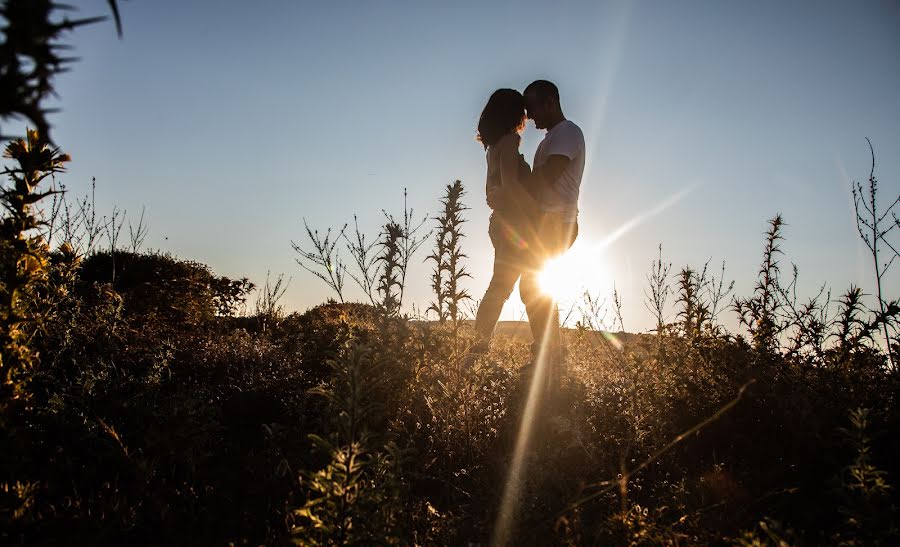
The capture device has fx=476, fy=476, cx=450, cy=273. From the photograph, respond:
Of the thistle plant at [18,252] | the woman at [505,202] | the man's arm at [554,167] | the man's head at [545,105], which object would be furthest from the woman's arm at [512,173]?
the thistle plant at [18,252]

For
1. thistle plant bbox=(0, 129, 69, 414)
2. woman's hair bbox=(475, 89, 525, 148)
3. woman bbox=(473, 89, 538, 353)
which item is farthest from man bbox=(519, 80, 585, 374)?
thistle plant bbox=(0, 129, 69, 414)

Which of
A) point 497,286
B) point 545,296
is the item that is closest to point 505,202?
point 497,286

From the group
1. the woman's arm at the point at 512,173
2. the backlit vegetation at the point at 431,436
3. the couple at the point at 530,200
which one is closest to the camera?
the backlit vegetation at the point at 431,436

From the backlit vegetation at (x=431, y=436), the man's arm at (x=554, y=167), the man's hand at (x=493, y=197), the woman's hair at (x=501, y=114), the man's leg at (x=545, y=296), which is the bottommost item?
the backlit vegetation at (x=431, y=436)

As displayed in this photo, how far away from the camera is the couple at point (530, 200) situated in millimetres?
4832

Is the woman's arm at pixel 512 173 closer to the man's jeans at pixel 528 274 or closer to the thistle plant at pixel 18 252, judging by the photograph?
the man's jeans at pixel 528 274

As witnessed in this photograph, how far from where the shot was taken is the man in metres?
4.77

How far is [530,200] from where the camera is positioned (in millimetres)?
4977

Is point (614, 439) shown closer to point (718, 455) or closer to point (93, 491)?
point (718, 455)

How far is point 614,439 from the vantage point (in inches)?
138

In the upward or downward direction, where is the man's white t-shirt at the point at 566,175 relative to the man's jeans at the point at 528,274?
upward

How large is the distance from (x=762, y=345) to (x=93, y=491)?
16.0 feet

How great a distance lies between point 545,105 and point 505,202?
1.14m

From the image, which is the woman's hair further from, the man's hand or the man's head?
the man's hand
